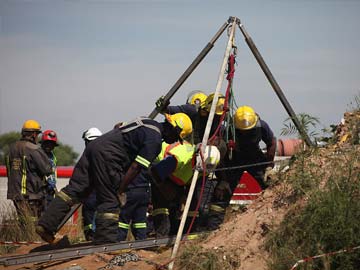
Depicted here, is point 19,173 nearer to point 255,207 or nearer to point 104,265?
point 104,265

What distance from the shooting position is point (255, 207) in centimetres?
770

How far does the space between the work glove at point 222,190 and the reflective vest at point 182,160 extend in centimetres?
95

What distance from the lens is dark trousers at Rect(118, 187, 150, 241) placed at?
28.4 ft

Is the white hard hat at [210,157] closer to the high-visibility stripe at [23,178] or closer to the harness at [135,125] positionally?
the harness at [135,125]

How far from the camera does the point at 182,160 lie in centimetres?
882

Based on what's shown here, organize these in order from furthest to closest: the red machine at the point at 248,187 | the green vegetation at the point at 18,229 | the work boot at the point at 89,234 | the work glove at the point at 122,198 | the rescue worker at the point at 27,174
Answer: the rescue worker at the point at 27,174 → the red machine at the point at 248,187 → the green vegetation at the point at 18,229 → the work boot at the point at 89,234 → the work glove at the point at 122,198

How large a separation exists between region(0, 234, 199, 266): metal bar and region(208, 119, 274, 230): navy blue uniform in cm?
183

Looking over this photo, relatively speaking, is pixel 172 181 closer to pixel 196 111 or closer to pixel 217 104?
pixel 217 104

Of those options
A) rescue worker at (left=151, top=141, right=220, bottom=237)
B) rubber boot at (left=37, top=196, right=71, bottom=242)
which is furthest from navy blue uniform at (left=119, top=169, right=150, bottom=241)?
rubber boot at (left=37, top=196, right=71, bottom=242)

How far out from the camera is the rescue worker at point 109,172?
803 centimetres

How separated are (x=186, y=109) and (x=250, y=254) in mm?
4187

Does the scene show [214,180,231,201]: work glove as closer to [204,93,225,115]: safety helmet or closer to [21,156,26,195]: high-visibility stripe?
[204,93,225,115]: safety helmet

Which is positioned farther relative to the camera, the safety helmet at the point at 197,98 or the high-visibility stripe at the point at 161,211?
the safety helmet at the point at 197,98

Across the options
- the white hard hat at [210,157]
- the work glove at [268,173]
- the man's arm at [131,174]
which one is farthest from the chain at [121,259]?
the work glove at [268,173]
